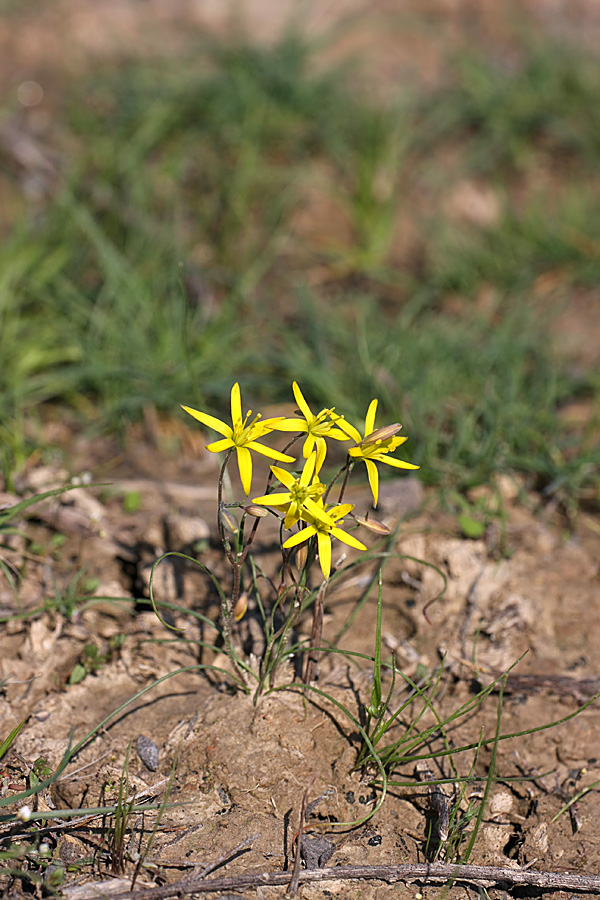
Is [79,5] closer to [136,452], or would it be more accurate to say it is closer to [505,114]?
A: [505,114]

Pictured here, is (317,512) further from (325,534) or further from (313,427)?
(313,427)

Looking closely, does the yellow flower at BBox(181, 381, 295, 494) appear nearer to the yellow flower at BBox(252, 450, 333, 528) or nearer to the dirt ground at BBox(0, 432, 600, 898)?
the yellow flower at BBox(252, 450, 333, 528)

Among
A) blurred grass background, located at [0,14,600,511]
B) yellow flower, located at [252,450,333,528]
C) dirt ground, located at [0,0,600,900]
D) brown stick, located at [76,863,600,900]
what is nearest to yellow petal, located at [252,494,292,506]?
yellow flower, located at [252,450,333,528]

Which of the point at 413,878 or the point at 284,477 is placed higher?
the point at 284,477

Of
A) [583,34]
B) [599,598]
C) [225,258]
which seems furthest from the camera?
[583,34]

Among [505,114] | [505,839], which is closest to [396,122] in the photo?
[505,114]

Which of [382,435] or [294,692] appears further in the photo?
[294,692]

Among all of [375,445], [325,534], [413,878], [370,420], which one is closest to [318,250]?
[370,420]
